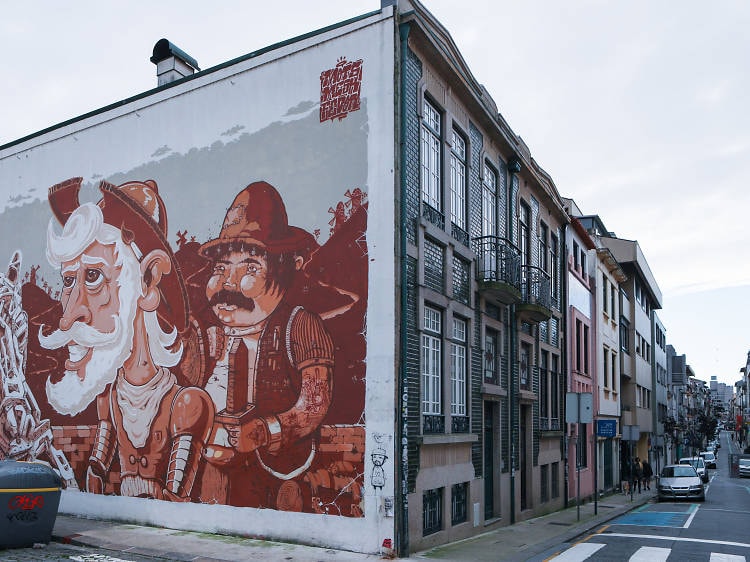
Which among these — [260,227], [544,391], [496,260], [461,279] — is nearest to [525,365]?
[544,391]

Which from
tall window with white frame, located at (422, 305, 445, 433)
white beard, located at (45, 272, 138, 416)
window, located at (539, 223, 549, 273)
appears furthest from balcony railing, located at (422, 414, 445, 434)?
window, located at (539, 223, 549, 273)

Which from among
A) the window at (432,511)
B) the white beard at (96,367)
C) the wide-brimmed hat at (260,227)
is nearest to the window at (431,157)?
the wide-brimmed hat at (260,227)

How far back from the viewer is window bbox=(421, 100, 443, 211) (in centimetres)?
1432

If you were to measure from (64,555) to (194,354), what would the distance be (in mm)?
4450

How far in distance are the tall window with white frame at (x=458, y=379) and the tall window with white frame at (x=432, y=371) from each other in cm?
71

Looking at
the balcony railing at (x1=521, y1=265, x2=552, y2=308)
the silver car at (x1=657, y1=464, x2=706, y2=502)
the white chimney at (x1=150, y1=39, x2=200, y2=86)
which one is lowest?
the silver car at (x1=657, y1=464, x2=706, y2=502)

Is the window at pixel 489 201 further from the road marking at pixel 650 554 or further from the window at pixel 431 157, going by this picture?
the road marking at pixel 650 554

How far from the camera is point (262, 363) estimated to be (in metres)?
13.9

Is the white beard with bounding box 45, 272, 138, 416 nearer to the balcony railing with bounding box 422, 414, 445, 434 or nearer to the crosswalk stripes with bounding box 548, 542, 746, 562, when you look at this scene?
the balcony railing with bounding box 422, 414, 445, 434

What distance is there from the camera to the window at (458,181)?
15.9 m

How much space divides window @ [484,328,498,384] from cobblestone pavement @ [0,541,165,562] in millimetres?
8563

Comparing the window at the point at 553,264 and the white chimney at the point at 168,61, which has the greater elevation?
the white chimney at the point at 168,61

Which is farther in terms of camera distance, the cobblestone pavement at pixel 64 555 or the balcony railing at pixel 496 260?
the balcony railing at pixel 496 260

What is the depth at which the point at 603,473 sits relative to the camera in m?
32.9
